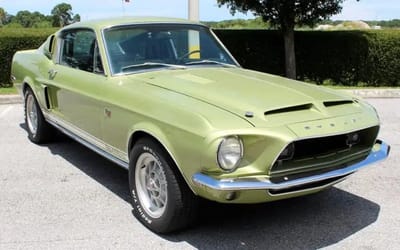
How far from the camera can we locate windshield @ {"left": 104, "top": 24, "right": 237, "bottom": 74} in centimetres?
485

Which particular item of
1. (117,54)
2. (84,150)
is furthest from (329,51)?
(117,54)

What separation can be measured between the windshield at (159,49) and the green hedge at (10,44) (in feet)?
24.1

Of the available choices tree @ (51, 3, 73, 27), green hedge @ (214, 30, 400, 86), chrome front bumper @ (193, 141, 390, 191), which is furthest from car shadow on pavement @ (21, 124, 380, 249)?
tree @ (51, 3, 73, 27)

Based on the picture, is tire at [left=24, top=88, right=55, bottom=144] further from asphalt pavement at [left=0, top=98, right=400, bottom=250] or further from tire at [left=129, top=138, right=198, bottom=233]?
tire at [left=129, top=138, right=198, bottom=233]

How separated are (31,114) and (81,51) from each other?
1895 millimetres

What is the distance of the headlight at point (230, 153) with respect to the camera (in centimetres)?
342

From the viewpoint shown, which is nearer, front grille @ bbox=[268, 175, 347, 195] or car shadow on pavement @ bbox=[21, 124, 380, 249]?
front grille @ bbox=[268, 175, 347, 195]

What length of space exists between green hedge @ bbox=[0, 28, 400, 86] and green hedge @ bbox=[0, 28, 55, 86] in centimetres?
446

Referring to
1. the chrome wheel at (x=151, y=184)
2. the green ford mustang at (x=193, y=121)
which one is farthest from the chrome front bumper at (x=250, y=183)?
the chrome wheel at (x=151, y=184)

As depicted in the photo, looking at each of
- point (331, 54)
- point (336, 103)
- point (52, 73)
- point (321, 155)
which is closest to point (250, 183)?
point (321, 155)

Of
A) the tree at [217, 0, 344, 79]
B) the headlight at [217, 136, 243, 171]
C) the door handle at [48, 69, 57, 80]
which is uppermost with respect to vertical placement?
the tree at [217, 0, 344, 79]

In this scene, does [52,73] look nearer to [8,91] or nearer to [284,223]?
[284,223]

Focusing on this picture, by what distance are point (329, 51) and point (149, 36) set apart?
889 cm

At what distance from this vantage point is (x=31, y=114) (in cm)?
699
